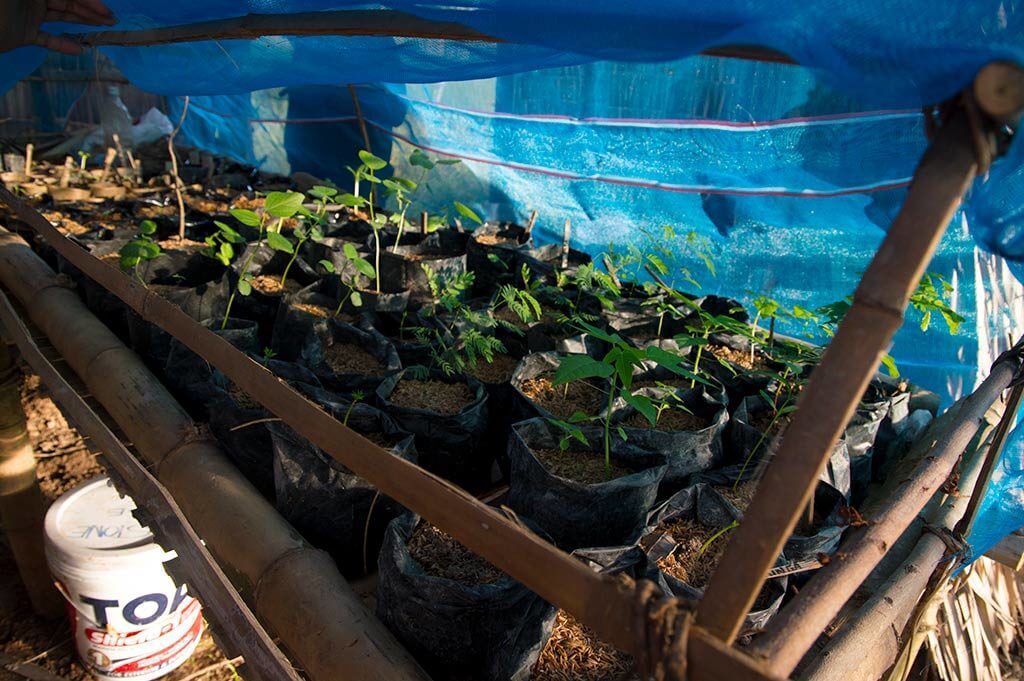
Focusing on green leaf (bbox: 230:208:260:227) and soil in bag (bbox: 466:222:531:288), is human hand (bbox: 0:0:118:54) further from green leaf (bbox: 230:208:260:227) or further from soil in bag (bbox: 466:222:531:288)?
soil in bag (bbox: 466:222:531:288)

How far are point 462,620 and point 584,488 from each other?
44cm

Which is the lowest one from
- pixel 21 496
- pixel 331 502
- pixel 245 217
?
pixel 21 496

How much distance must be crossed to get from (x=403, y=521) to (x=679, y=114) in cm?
229

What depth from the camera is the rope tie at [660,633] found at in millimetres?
615

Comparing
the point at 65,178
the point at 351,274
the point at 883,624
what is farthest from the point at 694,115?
the point at 65,178

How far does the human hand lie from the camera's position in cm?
197

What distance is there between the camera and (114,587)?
7.66 feet

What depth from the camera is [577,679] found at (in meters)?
1.29

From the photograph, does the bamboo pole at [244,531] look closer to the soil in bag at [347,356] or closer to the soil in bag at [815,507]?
the soil in bag at [347,356]

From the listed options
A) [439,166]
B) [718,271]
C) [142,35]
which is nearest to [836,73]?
[142,35]

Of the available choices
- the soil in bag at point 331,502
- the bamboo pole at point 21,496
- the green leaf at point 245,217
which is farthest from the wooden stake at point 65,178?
the soil in bag at point 331,502

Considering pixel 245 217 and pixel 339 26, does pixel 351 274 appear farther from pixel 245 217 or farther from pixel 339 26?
pixel 339 26

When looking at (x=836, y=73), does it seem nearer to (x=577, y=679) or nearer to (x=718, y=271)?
(x=577, y=679)

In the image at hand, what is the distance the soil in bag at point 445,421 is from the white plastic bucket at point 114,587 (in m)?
0.99
